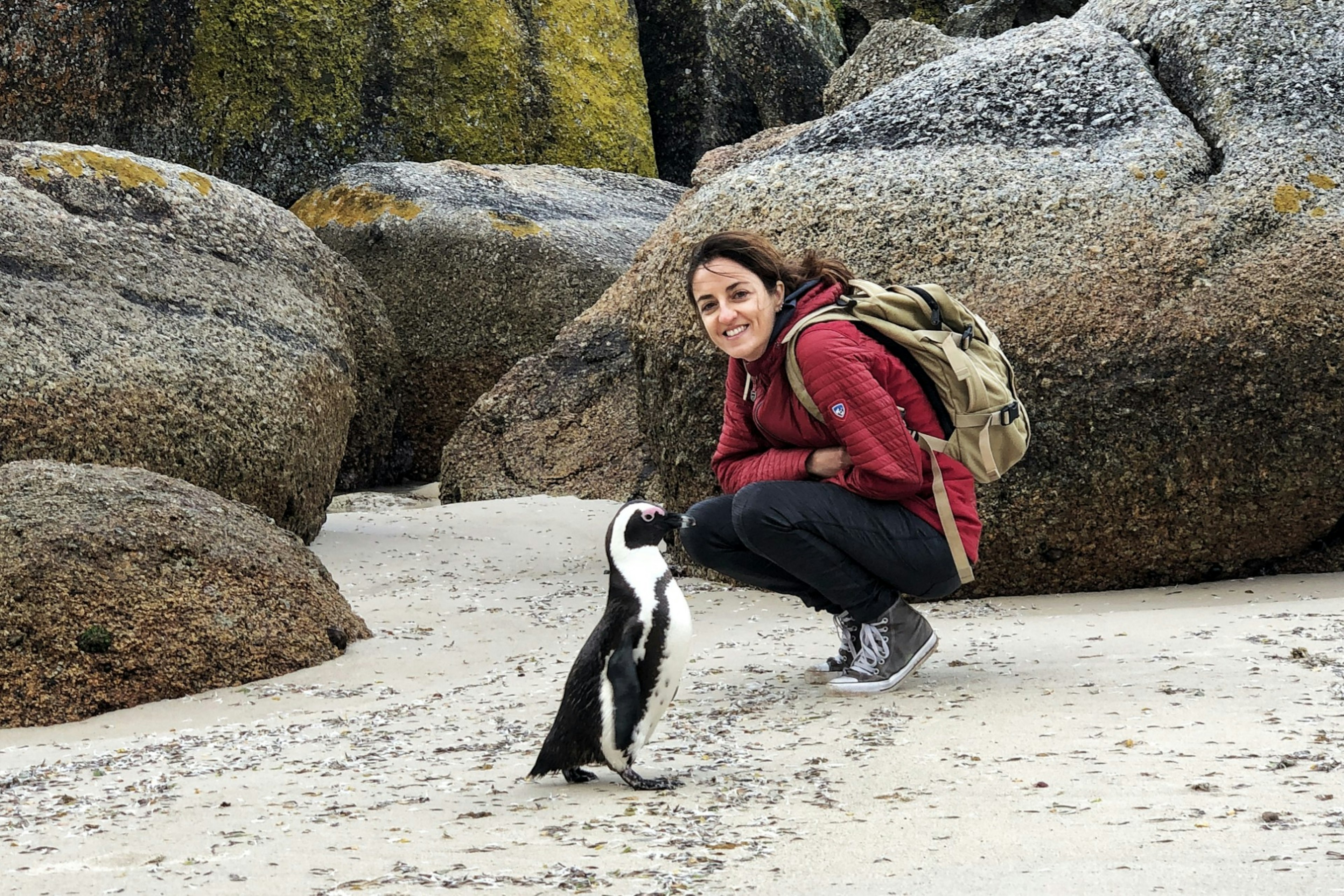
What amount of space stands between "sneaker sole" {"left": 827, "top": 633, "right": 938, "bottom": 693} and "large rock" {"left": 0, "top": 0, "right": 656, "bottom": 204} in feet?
27.1

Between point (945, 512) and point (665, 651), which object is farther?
point (945, 512)

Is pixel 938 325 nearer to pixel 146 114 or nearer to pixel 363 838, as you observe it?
pixel 363 838

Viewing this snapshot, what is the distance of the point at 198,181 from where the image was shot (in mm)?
7980

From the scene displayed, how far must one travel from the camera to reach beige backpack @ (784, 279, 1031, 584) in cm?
447

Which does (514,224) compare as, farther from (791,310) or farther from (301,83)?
(791,310)

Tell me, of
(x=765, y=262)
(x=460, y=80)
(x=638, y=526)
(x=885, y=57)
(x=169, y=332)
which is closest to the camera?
(x=638, y=526)

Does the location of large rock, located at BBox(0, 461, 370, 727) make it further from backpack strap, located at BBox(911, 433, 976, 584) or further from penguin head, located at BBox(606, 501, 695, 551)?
backpack strap, located at BBox(911, 433, 976, 584)

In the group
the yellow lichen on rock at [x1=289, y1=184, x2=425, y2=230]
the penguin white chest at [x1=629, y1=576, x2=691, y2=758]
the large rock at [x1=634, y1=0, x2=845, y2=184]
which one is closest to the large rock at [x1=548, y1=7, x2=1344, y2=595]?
the penguin white chest at [x1=629, y1=576, x2=691, y2=758]

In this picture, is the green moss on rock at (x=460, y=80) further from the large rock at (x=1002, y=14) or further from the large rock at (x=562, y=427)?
the large rock at (x=1002, y=14)

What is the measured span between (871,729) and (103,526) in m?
2.76

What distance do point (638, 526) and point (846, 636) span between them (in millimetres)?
1096

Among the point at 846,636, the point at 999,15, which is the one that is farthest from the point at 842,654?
the point at 999,15

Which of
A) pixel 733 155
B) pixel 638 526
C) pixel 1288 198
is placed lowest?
pixel 638 526

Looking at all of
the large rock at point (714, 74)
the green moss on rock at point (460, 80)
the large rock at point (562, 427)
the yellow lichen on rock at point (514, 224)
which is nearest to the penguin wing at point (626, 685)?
the large rock at point (562, 427)
